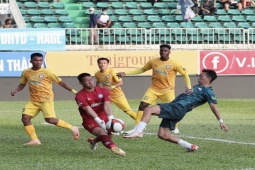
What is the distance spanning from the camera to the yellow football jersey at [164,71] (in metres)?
18.0

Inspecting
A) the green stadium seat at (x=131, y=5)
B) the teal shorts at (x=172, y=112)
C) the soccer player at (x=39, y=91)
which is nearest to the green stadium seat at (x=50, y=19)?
the green stadium seat at (x=131, y=5)

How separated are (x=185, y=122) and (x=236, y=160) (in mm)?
9010

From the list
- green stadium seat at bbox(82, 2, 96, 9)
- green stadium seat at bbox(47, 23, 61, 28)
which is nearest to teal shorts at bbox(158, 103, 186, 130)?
green stadium seat at bbox(47, 23, 61, 28)

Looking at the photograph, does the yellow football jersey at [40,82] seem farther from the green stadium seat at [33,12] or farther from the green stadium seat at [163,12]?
the green stadium seat at [163,12]

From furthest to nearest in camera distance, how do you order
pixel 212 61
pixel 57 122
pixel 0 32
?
pixel 212 61 < pixel 0 32 < pixel 57 122

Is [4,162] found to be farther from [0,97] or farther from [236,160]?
[0,97]

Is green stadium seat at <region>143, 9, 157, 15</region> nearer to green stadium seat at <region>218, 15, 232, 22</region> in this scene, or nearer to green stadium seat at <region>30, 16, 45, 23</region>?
green stadium seat at <region>218, 15, 232, 22</region>

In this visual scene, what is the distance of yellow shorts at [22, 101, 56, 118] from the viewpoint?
15625 mm

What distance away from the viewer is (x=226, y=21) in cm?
3569

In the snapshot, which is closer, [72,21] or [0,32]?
[0,32]

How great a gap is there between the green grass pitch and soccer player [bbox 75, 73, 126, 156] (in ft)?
1.39

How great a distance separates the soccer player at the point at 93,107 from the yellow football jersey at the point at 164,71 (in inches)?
176

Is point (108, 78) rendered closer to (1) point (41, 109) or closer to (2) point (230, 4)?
(1) point (41, 109)

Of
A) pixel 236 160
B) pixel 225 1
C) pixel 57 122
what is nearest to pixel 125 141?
pixel 57 122
